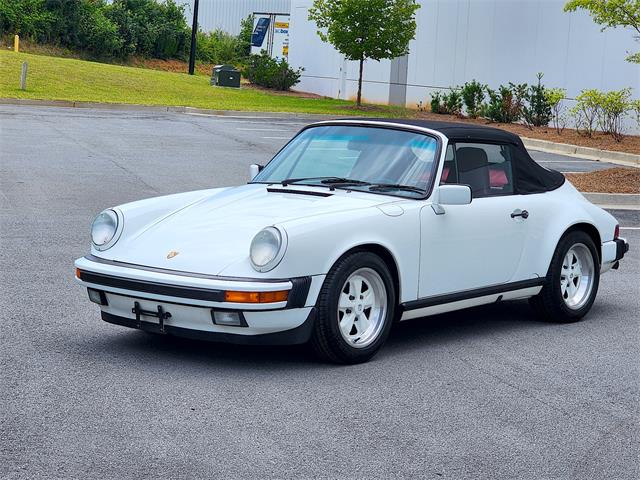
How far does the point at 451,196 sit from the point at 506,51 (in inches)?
1062

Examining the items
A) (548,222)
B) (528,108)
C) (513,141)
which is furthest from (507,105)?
(548,222)

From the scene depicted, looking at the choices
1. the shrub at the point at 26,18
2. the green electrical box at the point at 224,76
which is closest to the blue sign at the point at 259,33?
the shrub at the point at 26,18

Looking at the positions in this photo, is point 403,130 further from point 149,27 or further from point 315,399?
point 149,27

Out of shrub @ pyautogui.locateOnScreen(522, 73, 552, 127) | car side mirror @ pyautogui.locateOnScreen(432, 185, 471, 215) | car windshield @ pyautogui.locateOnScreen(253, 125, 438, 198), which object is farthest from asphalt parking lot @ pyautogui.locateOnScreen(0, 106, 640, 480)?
shrub @ pyautogui.locateOnScreen(522, 73, 552, 127)

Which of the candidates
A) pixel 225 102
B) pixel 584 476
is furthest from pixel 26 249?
pixel 225 102

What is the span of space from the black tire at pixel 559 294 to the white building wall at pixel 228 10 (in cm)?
5900

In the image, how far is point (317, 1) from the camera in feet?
124

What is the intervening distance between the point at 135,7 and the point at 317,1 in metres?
23.6

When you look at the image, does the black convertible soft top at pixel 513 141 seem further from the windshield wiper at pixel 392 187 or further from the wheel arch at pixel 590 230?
the windshield wiper at pixel 392 187

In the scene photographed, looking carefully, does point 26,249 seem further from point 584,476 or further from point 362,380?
point 584,476

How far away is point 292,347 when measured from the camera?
22.7 ft

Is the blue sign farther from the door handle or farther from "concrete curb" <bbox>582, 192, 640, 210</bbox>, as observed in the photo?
the door handle

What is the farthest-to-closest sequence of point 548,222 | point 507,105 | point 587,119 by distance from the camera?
point 507,105 < point 587,119 < point 548,222

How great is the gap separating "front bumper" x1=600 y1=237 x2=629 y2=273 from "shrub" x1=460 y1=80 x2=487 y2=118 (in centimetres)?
2520
